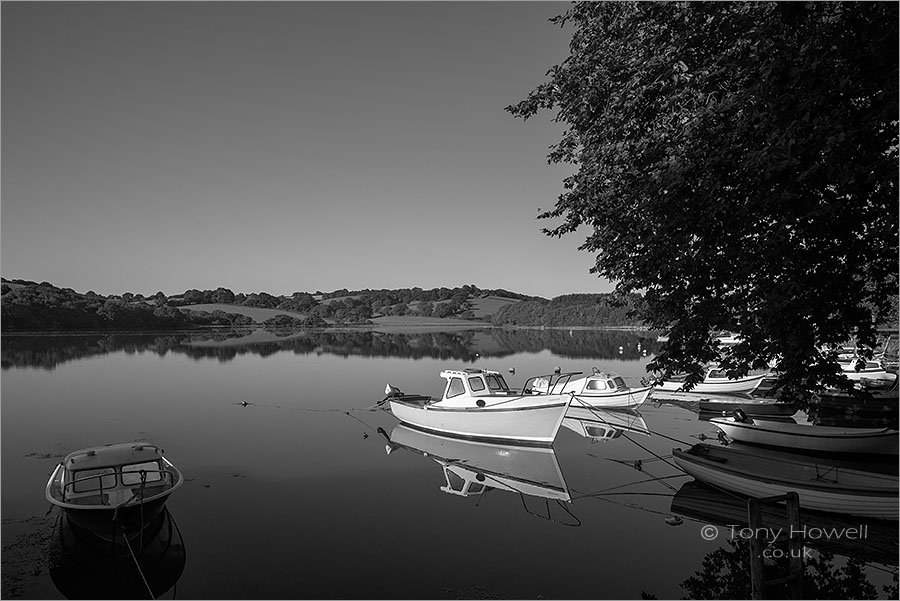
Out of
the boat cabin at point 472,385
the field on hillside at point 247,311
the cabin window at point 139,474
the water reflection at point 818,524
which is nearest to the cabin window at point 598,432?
the boat cabin at point 472,385

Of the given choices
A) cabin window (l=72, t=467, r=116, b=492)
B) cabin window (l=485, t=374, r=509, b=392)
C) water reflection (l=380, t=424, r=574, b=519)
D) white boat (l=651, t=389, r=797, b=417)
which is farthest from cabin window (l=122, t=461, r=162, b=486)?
white boat (l=651, t=389, r=797, b=417)

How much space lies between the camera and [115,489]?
12.1 metres

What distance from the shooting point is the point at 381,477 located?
17.7 meters

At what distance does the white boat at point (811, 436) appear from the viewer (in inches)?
641

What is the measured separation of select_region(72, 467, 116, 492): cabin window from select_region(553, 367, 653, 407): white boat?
21.0 m

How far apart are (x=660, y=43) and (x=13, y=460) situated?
2420 centimetres

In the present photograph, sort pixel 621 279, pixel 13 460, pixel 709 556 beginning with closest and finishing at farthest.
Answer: pixel 709 556
pixel 621 279
pixel 13 460

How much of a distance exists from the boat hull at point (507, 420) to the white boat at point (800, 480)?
18.7ft

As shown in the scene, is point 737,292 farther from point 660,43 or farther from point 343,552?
point 343,552

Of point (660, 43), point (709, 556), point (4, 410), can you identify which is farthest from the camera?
point (4, 410)

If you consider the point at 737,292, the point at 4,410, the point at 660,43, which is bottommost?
the point at 4,410

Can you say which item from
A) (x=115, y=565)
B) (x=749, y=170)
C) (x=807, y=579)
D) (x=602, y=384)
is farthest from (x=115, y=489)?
(x=602, y=384)

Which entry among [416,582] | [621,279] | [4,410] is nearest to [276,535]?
[416,582]

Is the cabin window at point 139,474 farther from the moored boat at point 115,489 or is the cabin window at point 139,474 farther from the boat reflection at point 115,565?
the boat reflection at point 115,565
